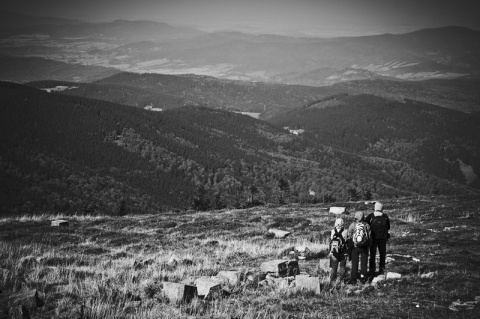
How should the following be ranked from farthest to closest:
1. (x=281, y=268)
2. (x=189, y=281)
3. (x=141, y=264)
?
(x=141, y=264), (x=281, y=268), (x=189, y=281)

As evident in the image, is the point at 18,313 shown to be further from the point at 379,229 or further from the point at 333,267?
the point at 379,229

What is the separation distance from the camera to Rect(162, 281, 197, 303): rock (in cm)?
1202

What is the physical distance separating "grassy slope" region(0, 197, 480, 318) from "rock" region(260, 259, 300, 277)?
1.10 metres

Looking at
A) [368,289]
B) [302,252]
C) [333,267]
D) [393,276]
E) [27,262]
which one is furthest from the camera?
[302,252]

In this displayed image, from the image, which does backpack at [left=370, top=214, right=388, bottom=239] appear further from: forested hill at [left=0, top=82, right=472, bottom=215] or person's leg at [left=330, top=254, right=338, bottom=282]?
forested hill at [left=0, top=82, right=472, bottom=215]

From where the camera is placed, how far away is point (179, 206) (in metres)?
141

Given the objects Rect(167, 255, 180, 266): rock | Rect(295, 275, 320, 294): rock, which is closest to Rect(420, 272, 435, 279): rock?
Rect(295, 275, 320, 294): rock

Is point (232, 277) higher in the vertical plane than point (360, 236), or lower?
lower

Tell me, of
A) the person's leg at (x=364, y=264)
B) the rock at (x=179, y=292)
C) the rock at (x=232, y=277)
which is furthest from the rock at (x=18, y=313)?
the person's leg at (x=364, y=264)

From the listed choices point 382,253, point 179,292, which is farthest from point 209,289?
point 382,253

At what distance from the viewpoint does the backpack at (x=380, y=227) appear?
15.5 metres

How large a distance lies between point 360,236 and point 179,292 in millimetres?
6684

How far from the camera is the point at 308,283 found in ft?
43.8

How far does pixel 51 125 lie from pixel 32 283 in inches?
7593
